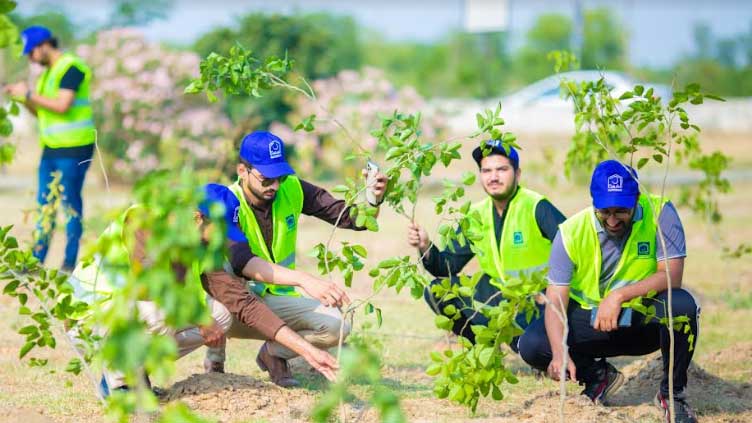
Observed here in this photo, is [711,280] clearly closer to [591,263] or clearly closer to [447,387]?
[591,263]

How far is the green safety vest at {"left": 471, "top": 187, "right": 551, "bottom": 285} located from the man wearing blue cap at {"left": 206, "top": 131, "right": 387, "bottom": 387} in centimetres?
87

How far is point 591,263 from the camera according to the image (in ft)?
17.3

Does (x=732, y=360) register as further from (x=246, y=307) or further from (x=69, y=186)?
(x=69, y=186)

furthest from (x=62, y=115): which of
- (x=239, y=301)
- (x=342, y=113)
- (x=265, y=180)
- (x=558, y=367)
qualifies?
(x=342, y=113)

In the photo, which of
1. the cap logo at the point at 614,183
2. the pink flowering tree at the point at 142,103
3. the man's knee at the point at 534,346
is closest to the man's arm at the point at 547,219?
the man's knee at the point at 534,346

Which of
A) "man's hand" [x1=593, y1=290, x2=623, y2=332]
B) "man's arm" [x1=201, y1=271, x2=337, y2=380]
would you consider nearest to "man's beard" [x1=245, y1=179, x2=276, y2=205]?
"man's arm" [x1=201, y1=271, x2=337, y2=380]

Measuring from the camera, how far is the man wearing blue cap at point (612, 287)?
16.6 ft

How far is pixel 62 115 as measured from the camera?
8.41 metres

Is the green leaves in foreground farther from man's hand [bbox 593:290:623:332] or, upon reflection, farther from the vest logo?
the vest logo

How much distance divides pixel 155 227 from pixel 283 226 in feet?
8.62

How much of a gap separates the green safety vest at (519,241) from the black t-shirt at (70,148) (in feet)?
12.7

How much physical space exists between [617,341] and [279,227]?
1771mm

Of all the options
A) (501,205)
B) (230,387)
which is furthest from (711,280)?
(230,387)

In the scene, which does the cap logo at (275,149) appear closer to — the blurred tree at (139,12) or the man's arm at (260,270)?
the man's arm at (260,270)
